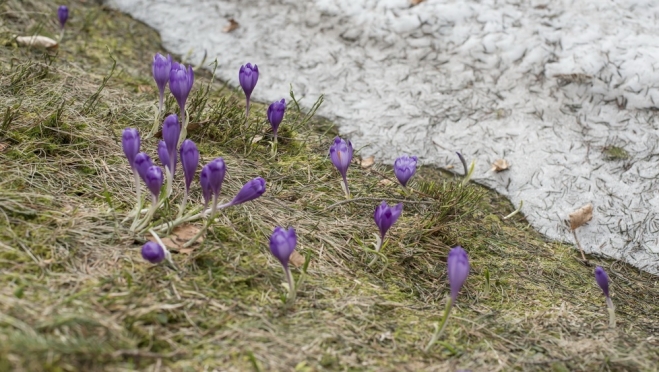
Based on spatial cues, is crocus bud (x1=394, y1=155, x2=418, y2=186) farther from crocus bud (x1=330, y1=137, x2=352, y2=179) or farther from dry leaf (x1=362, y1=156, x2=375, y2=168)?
dry leaf (x1=362, y1=156, x2=375, y2=168)

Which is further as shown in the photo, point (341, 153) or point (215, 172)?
point (341, 153)

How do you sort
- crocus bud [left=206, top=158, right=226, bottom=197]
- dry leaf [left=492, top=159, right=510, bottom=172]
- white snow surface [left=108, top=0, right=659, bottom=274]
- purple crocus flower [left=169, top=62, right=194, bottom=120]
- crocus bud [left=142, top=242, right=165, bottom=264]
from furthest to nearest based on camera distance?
dry leaf [left=492, top=159, right=510, bottom=172], white snow surface [left=108, top=0, right=659, bottom=274], purple crocus flower [left=169, top=62, right=194, bottom=120], crocus bud [left=206, top=158, right=226, bottom=197], crocus bud [left=142, top=242, right=165, bottom=264]

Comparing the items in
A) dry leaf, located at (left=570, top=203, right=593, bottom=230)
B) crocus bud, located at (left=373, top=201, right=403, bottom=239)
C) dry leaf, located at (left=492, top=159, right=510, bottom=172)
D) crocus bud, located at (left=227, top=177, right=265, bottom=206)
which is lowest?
dry leaf, located at (left=570, top=203, right=593, bottom=230)

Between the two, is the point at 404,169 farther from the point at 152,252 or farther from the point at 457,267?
the point at 152,252

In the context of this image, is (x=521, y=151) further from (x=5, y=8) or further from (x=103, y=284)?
(x=5, y=8)

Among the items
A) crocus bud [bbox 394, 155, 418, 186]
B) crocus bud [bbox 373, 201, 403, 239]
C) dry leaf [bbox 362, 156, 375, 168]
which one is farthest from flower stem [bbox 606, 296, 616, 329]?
dry leaf [bbox 362, 156, 375, 168]

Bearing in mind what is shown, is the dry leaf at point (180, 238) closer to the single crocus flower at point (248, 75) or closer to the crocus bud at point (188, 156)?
the crocus bud at point (188, 156)

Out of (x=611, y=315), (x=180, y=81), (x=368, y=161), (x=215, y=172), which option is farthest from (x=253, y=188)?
(x=611, y=315)
